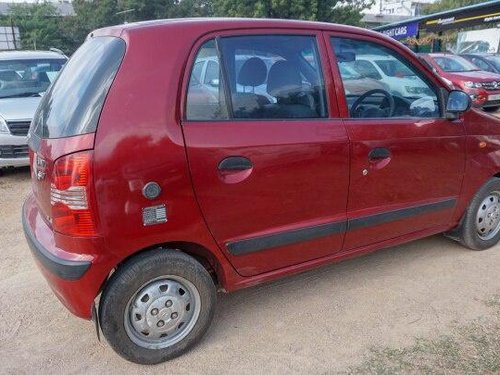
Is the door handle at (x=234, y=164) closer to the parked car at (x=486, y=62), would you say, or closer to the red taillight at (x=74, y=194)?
the red taillight at (x=74, y=194)

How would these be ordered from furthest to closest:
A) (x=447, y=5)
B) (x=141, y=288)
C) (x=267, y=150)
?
(x=447, y=5), (x=267, y=150), (x=141, y=288)

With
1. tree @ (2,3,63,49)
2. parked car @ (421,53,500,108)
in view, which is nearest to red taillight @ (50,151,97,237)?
parked car @ (421,53,500,108)

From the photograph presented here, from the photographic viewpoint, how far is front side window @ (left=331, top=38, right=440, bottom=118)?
310 centimetres

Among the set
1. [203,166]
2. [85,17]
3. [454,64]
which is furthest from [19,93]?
[85,17]

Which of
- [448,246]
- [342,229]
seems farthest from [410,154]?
[448,246]

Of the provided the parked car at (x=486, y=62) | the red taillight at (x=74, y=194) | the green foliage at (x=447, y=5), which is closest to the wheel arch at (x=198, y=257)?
the red taillight at (x=74, y=194)

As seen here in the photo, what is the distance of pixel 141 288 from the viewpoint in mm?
2533

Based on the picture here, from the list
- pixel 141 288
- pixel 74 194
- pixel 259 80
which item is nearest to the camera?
pixel 74 194

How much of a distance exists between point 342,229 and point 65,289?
67.9 inches

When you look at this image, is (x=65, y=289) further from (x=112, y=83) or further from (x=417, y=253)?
(x=417, y=253)

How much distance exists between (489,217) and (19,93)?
6.50 metres

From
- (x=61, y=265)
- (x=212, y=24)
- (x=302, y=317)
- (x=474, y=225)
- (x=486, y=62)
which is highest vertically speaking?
(x=212, y=24)

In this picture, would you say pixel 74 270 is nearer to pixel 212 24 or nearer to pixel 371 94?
pixel 212 24

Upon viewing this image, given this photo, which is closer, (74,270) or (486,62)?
(74,270)
